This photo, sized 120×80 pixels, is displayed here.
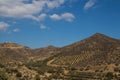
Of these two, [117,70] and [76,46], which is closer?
[117,70]

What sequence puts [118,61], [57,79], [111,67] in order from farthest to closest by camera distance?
[118,61], [111,67], [57,79]

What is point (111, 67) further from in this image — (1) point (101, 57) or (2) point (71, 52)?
(2) point (71, 52)

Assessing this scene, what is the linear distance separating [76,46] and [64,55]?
52.1 feet

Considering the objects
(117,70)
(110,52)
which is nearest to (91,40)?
(110,52)

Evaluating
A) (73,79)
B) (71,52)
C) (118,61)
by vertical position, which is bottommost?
(73,79)

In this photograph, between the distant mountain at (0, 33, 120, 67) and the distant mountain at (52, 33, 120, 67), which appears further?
the distant mountain at (0, 33, 120, 67)

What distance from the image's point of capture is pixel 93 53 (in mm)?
150750

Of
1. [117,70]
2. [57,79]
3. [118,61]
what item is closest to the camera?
[57,79]

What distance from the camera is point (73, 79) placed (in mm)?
85438

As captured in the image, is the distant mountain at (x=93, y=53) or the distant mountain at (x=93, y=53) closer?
the distant mountain at (x=93, y=53)

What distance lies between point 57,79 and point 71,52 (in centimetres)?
8434

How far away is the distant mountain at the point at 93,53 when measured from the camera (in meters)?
135

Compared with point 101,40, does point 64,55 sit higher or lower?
lower

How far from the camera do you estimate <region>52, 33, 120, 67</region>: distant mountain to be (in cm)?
13525
